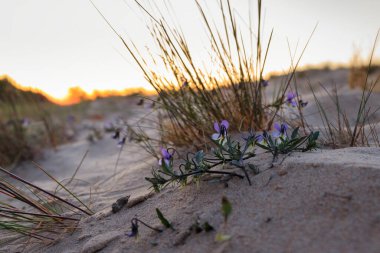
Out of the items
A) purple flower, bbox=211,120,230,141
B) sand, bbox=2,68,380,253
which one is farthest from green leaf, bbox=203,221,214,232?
purple flower, bbox=211,120,230,141

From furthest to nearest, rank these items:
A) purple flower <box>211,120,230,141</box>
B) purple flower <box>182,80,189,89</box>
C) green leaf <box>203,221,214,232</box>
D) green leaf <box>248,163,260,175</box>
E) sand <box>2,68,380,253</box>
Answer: purple flower <box>182,80,189,89</box>
purple flower <box>211,120,230,141</box>
green leaf <box>248,163,260,175</box>
green leaf <box>203,221,214,232</box>
sand <box>2,68,380,253</box>

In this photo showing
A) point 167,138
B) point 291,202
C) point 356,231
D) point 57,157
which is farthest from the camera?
point 57,157

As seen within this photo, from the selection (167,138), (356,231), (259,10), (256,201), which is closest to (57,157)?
(167,138)

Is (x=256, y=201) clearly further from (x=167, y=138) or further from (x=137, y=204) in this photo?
(x=167, y=138)

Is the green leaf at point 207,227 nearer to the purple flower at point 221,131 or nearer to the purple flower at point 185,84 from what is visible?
the purple flower at point 221,131

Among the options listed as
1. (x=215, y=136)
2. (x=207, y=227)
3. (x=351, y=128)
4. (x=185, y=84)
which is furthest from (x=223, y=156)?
(x=351, y=128)

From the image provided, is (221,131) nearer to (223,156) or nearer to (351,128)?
(223,156)

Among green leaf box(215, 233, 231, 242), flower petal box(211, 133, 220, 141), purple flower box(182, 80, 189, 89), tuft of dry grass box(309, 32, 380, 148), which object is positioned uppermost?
purple flower box(182, 80, 189, 89)

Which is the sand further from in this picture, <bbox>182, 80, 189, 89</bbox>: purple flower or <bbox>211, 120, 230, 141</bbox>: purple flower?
<bbox>182, 80, 189, 89</bbox>: purple flower
